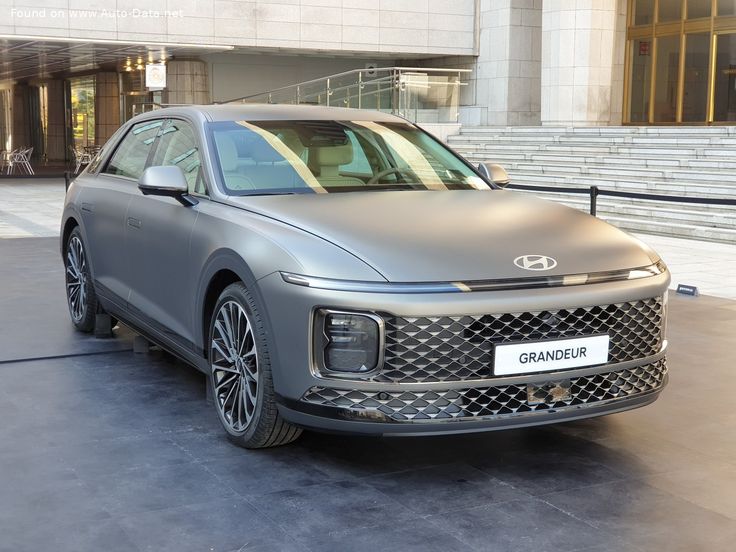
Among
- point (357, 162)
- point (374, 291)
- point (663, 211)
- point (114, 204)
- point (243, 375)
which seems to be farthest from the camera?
point (663, 211)

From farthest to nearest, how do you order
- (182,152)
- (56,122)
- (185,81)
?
1. (56,122)
2. (185,81)
3. (182,152)

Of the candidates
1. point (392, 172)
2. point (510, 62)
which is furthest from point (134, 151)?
point (510, 62)

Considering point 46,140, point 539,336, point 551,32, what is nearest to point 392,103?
point 551,32

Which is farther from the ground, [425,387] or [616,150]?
[616,150]

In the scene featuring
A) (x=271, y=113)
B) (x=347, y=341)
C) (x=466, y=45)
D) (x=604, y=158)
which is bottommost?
(x=347, y=341)

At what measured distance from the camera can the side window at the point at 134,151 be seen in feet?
20.1

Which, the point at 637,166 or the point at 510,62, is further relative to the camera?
the point at 510,62

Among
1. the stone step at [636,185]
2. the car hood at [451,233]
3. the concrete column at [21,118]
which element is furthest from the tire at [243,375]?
the concrete column at [21,118]

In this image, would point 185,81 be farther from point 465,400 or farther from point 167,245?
point 465,400

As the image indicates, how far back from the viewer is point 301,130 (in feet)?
17.9

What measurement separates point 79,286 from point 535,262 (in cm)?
412

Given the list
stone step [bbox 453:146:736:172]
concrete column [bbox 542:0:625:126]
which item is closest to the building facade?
concrete column [bbox 542:0:625:126]

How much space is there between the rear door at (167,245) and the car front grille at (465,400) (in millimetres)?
1282

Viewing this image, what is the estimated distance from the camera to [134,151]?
6371 millimetres
